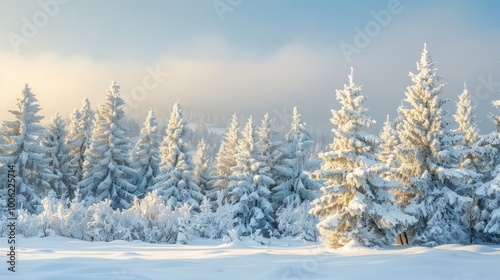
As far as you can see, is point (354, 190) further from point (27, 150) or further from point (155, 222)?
point (27, 150)

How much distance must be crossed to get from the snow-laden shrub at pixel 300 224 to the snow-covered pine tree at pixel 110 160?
14.0m

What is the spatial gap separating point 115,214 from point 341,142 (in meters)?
10.7

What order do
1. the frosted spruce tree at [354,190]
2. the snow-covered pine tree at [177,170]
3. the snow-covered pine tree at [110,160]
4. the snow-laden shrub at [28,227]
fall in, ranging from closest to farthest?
1. the frosted spruce tree at [354,190]
2. the snow-laden shrub at [28,227]
3. the snow-covered pine tree at [177,170]
4. the snow-covered pine tree at [110,160]

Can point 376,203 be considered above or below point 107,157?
below

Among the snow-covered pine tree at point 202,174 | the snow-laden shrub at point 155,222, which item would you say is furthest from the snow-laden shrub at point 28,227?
the snow-covered pine tree at point 202,174

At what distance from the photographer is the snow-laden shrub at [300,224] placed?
79.8 feet

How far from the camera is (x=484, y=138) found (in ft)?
64.6

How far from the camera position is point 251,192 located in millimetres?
30391

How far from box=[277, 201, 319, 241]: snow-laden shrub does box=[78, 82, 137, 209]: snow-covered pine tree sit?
14022mm

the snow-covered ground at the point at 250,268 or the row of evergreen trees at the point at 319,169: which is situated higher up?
the row of evergreen trees at the point at 319,169

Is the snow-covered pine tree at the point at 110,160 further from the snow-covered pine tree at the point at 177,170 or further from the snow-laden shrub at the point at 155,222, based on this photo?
the snow-laden shrub at the point at 155,222

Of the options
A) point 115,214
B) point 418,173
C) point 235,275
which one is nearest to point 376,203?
point 418,173

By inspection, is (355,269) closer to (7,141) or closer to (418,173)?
(418,173)

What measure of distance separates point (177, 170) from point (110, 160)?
6.04m
